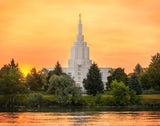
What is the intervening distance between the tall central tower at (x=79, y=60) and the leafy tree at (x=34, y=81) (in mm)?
34280

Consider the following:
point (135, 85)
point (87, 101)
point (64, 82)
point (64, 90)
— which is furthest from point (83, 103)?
point (135, 85)

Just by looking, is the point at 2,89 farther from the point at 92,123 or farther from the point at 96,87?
the point at 92,123

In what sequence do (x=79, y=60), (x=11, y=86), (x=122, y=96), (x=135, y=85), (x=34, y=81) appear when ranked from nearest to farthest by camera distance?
(x=122, y=96) → (x=11, y=86) → (x=135, y=85) → (x=34, y=81) → (x=79, y=60)

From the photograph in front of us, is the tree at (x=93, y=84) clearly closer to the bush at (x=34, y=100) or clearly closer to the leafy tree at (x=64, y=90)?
the leafy tree at (x=64, y=90)

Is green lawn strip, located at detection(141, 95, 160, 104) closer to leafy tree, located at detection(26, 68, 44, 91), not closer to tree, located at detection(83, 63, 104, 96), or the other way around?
tree, located at detection(83, 63, 104, 96)

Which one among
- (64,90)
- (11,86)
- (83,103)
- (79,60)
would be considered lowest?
(83,103)

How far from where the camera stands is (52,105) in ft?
355

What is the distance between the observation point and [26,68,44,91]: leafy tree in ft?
435

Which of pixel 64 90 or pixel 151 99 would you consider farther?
pixel 151 99

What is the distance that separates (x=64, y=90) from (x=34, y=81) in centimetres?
2702

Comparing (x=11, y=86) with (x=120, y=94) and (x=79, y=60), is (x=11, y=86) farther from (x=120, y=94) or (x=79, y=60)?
(x=79, y=60)

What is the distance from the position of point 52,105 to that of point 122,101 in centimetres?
1684

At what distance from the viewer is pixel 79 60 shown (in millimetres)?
170875

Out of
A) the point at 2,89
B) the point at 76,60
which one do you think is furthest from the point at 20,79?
the point at 76,60
